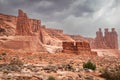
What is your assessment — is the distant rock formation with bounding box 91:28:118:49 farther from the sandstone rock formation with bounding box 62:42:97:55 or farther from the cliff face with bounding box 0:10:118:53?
the sandstone rock formation with bounding box 62:42:97:55

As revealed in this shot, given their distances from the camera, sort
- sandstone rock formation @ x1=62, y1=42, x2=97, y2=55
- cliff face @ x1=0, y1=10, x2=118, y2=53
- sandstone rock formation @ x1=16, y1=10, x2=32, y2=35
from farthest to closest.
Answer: sandstone rock formation @ x1=16, y1=10, x2=32, y2=35 < cliff face @ x1=0, y1=10, x2=118, y2=53 < sandstone rock formation @ x1=62, y1=42, x2=97, y2=55

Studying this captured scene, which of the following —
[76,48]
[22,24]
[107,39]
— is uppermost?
[22,24]

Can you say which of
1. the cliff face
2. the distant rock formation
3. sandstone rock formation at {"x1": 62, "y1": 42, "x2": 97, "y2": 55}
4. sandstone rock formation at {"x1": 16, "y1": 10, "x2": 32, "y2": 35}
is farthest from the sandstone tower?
sandstone rock formation at {"x1": 62, "y1": 42, "x2": 97, "y2": 55}

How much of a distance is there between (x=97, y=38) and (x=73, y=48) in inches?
4741

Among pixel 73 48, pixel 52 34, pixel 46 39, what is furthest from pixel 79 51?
pixel 52 34

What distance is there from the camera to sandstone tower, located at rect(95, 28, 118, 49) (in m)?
189

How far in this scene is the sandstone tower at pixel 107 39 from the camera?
189m

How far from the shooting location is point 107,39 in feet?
634

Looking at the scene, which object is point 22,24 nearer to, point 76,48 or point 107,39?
point 76,48

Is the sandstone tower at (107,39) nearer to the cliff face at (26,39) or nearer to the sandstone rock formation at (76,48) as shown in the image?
the cliff face at (26,39)

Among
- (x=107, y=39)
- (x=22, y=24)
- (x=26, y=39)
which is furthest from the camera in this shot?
(x=107, y=39)

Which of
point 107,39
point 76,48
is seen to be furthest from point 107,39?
point 76,48

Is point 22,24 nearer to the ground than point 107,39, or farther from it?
farther from it

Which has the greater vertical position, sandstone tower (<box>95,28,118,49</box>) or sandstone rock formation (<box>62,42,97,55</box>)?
sandstone tower (<box>95,28,118,49</box>)
